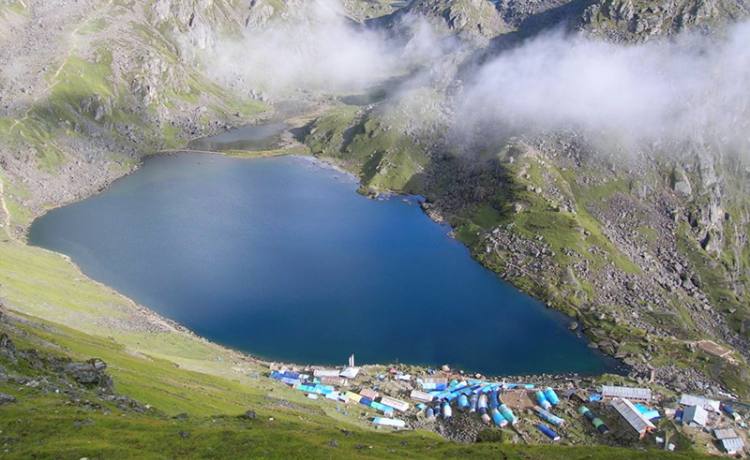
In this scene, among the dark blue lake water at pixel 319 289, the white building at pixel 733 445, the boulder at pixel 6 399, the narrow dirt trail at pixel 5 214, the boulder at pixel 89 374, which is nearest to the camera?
the boulder at pixel 6 399

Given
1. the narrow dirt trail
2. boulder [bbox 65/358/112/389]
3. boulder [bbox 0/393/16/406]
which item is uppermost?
boulder [bbox 0/393/16/406]

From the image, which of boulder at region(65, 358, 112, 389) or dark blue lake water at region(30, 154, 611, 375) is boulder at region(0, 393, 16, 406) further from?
dark blue lake water at region(30, 154, 611, 375)

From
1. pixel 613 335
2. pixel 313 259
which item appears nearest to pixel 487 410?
pixel 613 335

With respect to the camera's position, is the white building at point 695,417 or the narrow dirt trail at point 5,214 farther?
the narrow dirt trail at point 5,214

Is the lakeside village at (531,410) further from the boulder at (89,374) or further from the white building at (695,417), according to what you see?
the boulder at (89,374)

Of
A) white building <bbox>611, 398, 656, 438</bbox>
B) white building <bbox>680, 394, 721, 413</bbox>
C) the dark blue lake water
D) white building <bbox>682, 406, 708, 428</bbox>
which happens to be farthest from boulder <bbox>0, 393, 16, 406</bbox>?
white building <bbox>680, 394, 721, 413</bbox>

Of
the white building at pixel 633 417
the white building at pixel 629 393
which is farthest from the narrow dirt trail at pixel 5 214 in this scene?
the white building at pixel 633 417
